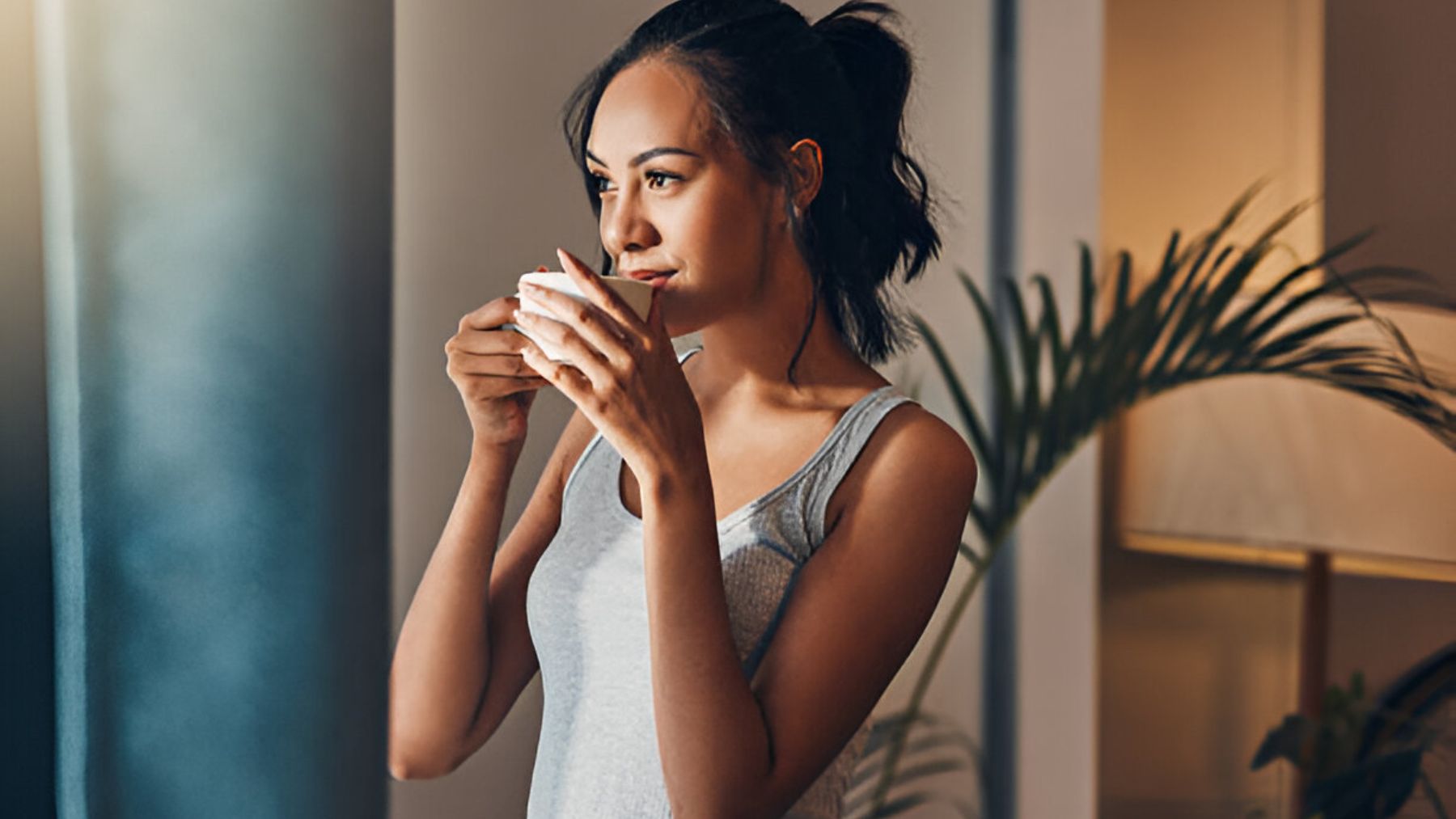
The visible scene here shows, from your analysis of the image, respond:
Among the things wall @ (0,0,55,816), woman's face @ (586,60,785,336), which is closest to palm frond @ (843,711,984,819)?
woman's face @ (586,60,785,336)

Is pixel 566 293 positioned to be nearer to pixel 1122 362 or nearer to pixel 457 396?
pixel 457 396

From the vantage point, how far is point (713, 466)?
2.90 feet

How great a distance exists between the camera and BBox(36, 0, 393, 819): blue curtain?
0.98 m

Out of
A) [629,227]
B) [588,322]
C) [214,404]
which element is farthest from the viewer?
[214,404]

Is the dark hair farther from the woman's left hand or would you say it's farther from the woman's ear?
the woman's left hand

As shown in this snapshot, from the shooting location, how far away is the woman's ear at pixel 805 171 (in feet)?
2.84

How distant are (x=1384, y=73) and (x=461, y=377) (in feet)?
2.03

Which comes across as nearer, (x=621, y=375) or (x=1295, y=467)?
(x=621, y=375)

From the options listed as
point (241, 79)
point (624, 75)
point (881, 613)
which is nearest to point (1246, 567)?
point (881, 613)

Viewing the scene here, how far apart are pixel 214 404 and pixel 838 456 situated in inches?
17.7

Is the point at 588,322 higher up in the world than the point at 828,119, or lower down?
lower down

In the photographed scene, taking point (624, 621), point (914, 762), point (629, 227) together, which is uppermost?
point (629, 227)

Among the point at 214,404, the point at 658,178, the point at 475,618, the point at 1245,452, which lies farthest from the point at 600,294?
the point at 1245,452

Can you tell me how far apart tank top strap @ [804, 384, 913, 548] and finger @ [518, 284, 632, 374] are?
143mm
